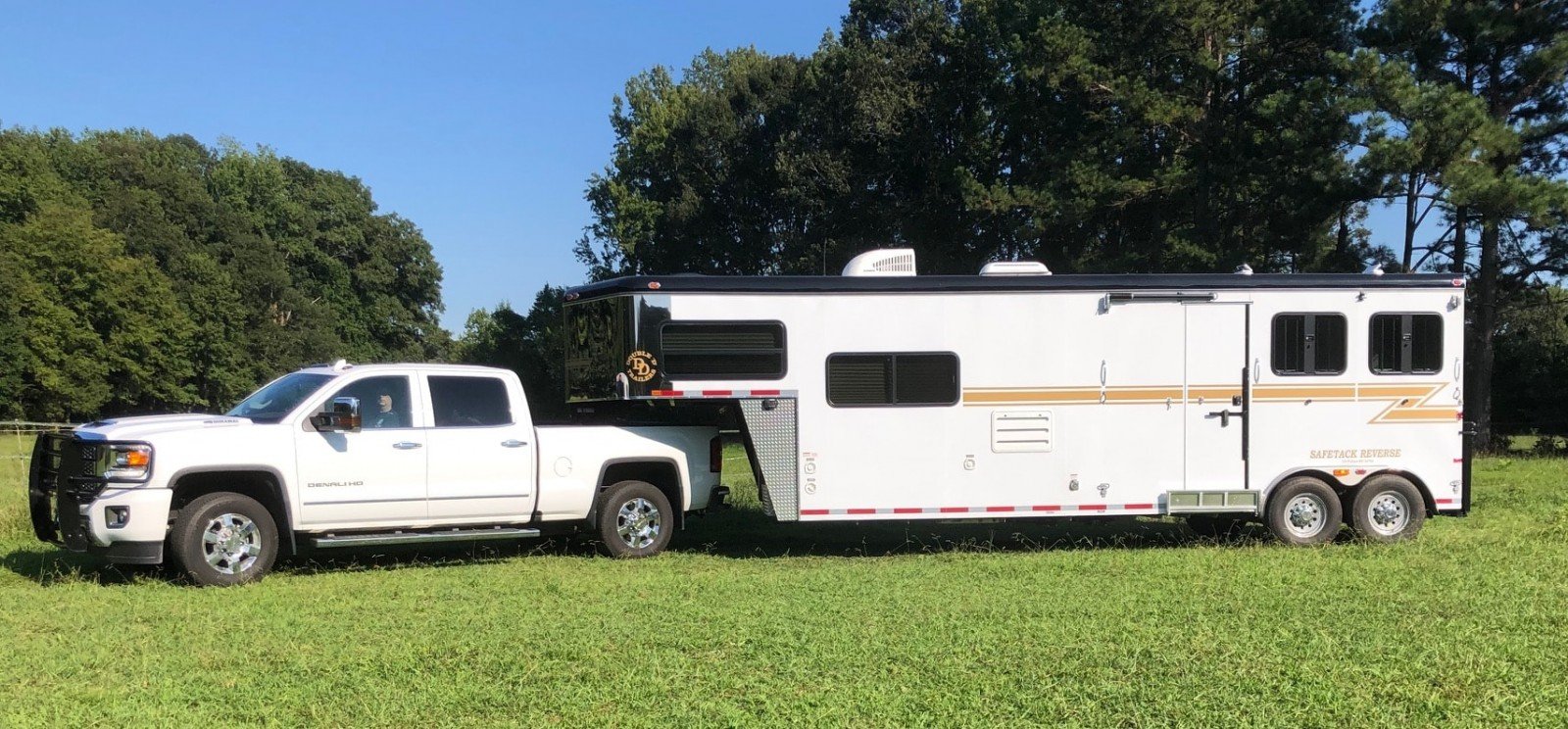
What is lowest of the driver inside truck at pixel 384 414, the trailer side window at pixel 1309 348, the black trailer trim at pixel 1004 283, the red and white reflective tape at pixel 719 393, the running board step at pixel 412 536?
the running board step at pixel 412 536

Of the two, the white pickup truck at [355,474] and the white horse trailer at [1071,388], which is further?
the white horse trailer at [1071,388]

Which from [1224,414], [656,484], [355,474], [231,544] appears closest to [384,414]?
[355,474]

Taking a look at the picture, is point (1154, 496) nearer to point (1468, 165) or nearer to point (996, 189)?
point (1468, 165)

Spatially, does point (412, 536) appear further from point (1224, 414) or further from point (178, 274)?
point (178, 274)

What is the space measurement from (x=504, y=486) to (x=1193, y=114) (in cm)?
2338

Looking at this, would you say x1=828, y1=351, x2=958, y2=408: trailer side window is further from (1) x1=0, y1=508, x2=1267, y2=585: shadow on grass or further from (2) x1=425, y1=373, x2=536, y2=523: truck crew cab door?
(2) x1=425, y1=373, x2=536, y2=523: truck crew cab door

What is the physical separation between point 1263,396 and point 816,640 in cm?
636

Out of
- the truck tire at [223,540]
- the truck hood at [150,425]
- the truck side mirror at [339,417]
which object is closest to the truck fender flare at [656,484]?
the truck side mirror at [339,417]

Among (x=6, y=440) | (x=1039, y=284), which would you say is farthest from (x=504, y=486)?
(x=6, y=440)

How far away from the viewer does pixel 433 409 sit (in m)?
10.3

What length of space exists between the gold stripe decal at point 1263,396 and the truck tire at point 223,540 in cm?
620

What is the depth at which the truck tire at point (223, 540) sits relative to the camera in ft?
29.8

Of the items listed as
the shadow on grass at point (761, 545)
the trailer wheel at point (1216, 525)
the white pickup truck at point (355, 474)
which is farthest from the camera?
the trailer wheel at point (1216, 525)

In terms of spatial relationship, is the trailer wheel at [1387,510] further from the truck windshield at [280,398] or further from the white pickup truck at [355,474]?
the truck windshield at [280,398]
